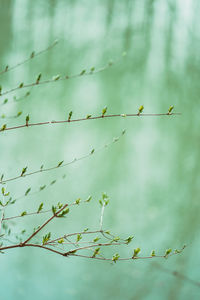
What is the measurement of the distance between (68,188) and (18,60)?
145 centimetres

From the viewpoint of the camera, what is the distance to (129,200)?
12.4 ft

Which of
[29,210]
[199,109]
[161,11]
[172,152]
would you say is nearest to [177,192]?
[172,152]

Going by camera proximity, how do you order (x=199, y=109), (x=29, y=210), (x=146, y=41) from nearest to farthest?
(x=29, y=210) → (x=199, y=109) → (x=146, y=41)

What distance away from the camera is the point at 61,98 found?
3.95 metres

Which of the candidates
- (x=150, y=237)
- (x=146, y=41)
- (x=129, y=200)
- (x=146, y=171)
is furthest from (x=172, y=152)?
(x=146, y=41)

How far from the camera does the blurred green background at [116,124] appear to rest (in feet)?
11.5

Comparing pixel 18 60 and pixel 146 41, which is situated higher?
pixel 146 41

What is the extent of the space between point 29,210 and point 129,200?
1066mm

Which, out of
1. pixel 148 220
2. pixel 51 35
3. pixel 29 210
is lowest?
pixel 29 210

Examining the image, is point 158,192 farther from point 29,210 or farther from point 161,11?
point 161,11

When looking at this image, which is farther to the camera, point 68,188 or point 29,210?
point 68,188

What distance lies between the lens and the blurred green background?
11.5 ft

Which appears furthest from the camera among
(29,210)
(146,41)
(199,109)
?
(146,41)

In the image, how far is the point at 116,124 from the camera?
402 cm
